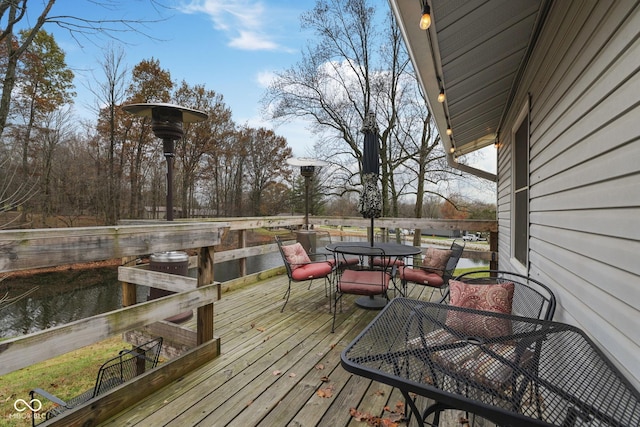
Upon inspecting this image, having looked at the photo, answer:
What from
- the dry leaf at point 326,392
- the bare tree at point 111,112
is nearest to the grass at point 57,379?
the dry leaf at point 326,392

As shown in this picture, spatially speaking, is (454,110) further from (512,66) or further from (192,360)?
(192,360)

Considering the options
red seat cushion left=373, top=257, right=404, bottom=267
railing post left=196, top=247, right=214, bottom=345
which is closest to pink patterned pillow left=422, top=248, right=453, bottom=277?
red seat cushion left=373, top=257, right=404, bottom=267

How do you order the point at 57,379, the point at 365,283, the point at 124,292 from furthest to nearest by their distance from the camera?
the point at 57,379, the point at 365,283, the point at 124,292

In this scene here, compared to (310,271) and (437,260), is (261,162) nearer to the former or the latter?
(310,271)

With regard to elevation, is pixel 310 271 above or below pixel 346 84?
below

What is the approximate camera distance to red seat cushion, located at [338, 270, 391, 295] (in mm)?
3062

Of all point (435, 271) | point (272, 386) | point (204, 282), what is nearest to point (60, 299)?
point (204, 282)

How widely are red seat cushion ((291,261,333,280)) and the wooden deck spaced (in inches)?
18.5

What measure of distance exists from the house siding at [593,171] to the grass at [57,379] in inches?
158

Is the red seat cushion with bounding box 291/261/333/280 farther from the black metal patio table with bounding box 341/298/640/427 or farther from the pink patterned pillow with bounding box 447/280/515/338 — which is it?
the black metal patio table with bounding box 341/298/640/427

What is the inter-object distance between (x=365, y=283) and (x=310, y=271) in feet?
2.38

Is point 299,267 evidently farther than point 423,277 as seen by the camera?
Yes

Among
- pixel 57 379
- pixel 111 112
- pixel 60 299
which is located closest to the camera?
pixel 57 379

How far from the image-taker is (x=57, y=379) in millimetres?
3424
